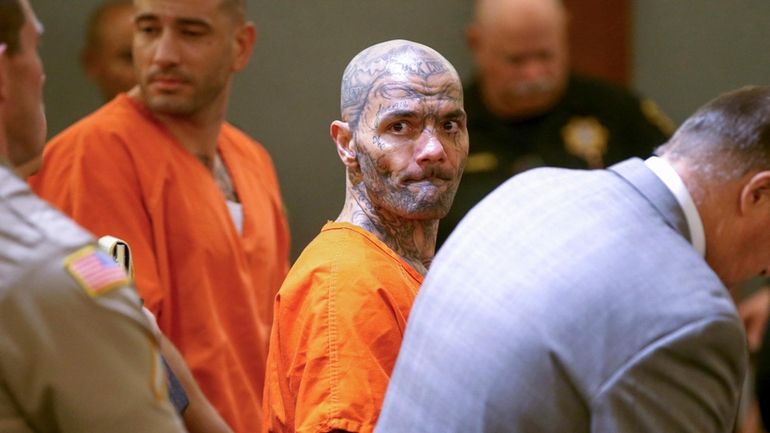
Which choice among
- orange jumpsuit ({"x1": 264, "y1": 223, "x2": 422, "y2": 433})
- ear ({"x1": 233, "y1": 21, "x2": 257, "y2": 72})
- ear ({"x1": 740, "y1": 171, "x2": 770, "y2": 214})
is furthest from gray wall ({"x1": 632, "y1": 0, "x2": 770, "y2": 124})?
ear ({"x1": 740, "y1": 171, "x2": 770, "y2": 214})

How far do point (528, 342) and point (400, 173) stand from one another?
0.53 meters

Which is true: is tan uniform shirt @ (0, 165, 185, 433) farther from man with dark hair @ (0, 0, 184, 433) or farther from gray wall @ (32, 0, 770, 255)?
gray wall @ (32, 0, 770, 255)

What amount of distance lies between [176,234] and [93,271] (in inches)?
53.1

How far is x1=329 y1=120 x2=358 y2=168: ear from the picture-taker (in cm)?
223

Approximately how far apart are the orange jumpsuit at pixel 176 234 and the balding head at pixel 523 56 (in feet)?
3.00

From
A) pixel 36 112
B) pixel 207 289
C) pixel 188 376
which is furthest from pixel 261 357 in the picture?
pixel 36 112

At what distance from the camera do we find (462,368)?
1762 mm

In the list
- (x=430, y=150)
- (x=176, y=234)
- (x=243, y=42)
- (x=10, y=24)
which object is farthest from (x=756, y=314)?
(x=10, y=24)

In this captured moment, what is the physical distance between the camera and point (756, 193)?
1.81m

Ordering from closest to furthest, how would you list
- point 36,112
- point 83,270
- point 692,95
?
point 83,270 → point 36,112 → point 692,95

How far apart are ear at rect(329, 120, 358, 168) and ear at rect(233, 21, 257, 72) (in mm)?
914

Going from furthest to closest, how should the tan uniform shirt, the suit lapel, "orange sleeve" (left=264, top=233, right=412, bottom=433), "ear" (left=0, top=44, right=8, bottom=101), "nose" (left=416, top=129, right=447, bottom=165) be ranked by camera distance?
"nose" (left=416, top=129, right=447, bottom=165) < "orange sleeve" (left=264, top=233, right=412, bottom=433) < the suit lapel < "ear" (left=0, top=44, right=8, bottom=101) < the tan uniform shirt

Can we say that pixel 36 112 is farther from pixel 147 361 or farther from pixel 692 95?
pixel 692 95

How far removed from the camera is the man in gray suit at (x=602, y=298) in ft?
5.44
